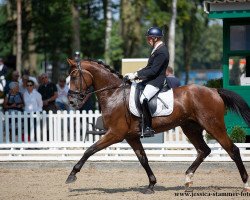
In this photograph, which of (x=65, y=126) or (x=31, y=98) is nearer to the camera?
(x=65, y=126)

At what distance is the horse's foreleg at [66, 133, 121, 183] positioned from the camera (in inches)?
500

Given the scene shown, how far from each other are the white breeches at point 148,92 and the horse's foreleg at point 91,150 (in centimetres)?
85

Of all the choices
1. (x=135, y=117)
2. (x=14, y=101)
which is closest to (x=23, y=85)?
(x=14, y=101)

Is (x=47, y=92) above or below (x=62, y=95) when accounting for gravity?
above

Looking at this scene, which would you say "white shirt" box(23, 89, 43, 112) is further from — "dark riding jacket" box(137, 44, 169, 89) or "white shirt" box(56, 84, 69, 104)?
"dark riding jacket" box(137, 44, 169, 89)

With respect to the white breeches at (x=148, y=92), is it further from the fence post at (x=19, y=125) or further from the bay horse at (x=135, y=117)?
the fence post at (x=19, y=125)

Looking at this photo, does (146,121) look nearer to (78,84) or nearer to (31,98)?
(78,84)

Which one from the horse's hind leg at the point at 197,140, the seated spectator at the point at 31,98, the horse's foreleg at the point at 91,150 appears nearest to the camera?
the horse's foreleg at the point at 91,150

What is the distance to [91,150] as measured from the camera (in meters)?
12.7

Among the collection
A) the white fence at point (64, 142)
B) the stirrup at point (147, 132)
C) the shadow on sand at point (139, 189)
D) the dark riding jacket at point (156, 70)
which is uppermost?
the dark riding jacket at point (156, 70)

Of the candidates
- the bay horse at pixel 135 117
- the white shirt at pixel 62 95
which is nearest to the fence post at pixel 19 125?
the white shirt at pixel 62 95

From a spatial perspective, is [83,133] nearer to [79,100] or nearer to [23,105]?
[23,105]

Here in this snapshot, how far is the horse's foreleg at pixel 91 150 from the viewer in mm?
12688

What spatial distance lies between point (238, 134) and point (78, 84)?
5222 millimetres
